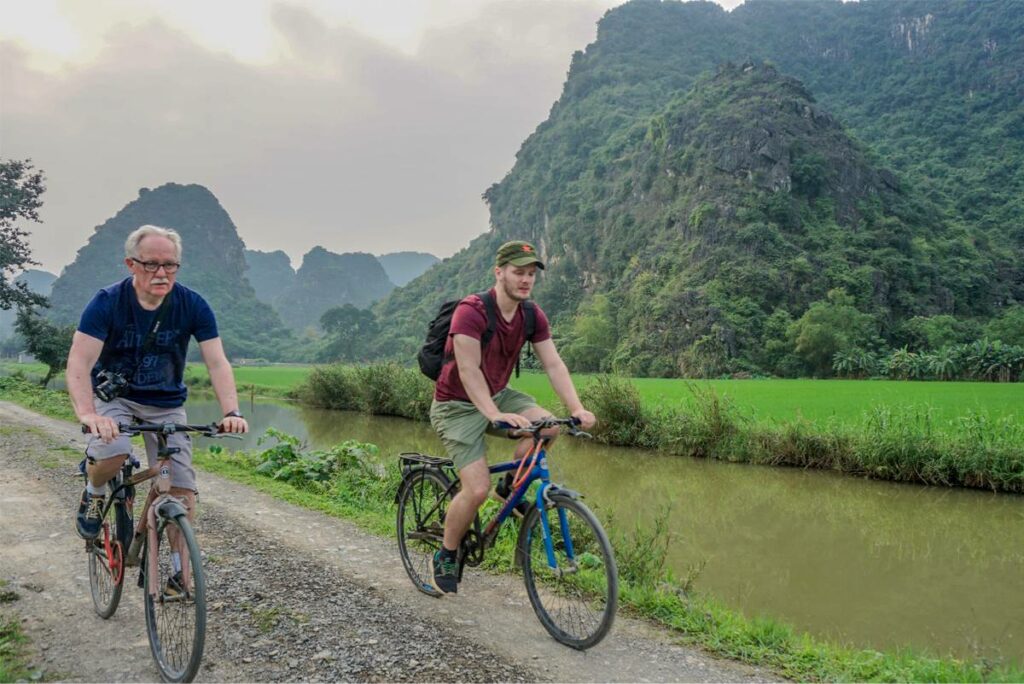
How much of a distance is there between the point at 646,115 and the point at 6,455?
105 metres

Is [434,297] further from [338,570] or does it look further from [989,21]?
[338,570]

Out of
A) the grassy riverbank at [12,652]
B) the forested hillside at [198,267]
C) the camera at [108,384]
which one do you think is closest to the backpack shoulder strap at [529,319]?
the camera at [108,384]

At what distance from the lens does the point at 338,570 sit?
5.03 metres

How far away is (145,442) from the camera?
3488mm

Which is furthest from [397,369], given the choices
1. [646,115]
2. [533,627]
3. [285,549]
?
[646,115]

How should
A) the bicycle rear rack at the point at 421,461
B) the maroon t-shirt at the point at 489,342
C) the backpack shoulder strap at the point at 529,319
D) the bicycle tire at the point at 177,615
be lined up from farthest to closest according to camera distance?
the bicycle rear rack at the point at 421,461, the backpack shoulder strap at the point at 529,319, the maroon t-shirt at the point at 489,342, the bicycle tire at the point at 177,615

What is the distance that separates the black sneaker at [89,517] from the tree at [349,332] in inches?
3708

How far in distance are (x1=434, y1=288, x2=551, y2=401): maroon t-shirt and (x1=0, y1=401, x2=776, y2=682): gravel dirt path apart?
1.34m

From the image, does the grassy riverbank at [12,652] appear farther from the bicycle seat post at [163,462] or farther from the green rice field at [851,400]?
the green rice field at [851,400]

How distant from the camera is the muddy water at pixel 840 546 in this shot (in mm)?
5832

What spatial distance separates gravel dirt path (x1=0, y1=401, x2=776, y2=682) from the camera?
11.2 feet

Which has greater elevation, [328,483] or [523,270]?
[523,270]

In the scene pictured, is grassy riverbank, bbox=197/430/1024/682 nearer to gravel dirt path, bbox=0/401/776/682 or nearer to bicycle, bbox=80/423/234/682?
gravel dirt path, bbox=0/401/776/682

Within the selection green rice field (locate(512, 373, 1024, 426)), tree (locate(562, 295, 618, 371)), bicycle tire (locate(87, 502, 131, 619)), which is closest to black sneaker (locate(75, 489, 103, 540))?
→ bicycle tire (locate(87, 502, 131, 619))
